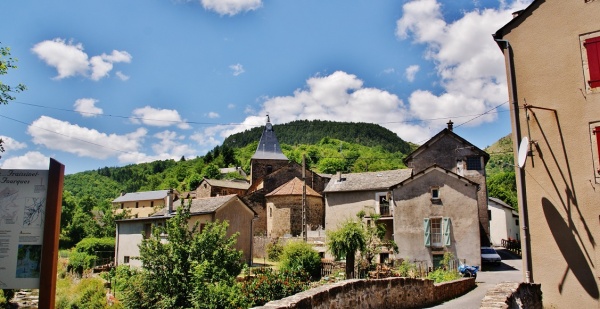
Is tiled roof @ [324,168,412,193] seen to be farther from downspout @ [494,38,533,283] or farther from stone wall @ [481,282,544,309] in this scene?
stone wall @ [481,282,544,309]

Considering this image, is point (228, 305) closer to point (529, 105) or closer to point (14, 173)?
point (14, 173)

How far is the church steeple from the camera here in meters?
62.0

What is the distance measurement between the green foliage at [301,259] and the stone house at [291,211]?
17.1 m

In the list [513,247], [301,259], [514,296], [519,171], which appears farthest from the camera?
[513,247]

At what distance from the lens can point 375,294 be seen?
11.0 m

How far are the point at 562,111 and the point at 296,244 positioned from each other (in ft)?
59.0

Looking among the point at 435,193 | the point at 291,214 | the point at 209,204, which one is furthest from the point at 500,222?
the point at 209,204

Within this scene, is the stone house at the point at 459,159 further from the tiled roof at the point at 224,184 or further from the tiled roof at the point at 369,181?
the tiled roof at the point at 224,184

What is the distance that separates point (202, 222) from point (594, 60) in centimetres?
2615

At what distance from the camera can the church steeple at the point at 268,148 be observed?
62.0 meters

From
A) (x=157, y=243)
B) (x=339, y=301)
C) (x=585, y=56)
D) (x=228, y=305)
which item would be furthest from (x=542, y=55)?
(x=157, y=243)

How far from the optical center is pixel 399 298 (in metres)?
12.5

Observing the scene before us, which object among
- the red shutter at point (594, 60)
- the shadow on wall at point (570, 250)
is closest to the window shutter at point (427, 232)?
the shadow on wall at point (570, 250)

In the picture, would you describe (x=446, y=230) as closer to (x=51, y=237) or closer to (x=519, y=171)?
(x=519, y=171)
